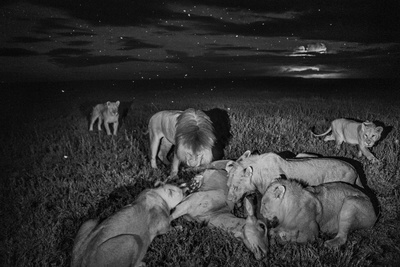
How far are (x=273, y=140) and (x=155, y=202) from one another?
589 cm

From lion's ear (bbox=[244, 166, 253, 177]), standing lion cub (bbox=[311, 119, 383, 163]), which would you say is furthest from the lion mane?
standing lion cub (bbox=[311, 119, 383, 163])

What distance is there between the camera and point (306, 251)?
4199 millimetres

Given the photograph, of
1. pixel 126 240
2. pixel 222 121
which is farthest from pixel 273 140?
pixel 126 240

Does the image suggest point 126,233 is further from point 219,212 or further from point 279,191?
point 279,191

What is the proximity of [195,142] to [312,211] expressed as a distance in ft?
7.88

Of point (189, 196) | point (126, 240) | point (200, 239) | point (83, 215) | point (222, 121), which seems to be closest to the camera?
point (126, 240)

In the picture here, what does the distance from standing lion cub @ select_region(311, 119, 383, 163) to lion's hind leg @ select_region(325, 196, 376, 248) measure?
3624 mm

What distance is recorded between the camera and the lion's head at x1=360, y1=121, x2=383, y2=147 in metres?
8.72

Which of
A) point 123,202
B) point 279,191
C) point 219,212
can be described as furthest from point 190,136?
point 279,191

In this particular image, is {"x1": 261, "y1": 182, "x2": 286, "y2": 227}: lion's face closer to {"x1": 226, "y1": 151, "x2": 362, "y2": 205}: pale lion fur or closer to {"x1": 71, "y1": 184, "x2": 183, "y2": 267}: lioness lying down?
{"x1": 226, "y1": 151, "x2": 362, "y2": 205}: pale lion fur

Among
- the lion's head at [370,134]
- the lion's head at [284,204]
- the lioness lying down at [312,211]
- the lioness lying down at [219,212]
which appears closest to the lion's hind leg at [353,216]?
the lioness lying down at [312,211]

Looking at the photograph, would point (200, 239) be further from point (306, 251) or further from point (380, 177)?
point (380, 177)

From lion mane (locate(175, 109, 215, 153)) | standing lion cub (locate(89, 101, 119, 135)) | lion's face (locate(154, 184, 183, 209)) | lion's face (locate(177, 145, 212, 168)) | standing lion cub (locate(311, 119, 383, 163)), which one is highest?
lion mane (locate(175, 109, 215, 153))

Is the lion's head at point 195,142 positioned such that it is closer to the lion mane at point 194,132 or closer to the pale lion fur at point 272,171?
the lion mane at point 194,132
